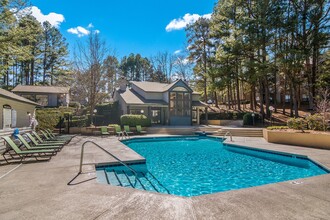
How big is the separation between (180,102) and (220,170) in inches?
701

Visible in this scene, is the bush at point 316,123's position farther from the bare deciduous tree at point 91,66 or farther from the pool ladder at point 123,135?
the bare deciduous tree at point 91,66

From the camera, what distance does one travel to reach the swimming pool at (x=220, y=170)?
22.3 feet

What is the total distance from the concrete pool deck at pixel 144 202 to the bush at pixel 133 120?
50.7ft

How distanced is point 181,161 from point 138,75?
42.3 m

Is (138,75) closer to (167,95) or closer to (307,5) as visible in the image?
(167,95)

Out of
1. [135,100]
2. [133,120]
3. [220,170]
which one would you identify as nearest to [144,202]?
[220,170]

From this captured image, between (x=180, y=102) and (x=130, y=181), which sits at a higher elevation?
(x=180, y=102)

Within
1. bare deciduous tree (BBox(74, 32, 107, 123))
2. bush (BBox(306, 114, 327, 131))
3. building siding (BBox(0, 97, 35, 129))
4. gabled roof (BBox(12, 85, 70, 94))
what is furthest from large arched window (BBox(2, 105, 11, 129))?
bush (BBox(306, 114, 327, 131))

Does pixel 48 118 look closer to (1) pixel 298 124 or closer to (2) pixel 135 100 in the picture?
(2) pixel 135 100

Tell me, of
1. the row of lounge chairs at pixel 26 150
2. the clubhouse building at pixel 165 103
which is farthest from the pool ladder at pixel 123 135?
the row of lounge chairs at pixel 26 150

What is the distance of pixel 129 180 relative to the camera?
7.05 metres

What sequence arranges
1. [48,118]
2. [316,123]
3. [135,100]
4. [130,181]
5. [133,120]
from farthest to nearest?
[135,100], [133,120], [48,118], [316,123], [130,181]

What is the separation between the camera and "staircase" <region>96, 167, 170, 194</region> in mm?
6496

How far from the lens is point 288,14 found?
21703 millimetres
